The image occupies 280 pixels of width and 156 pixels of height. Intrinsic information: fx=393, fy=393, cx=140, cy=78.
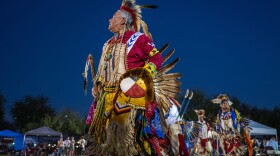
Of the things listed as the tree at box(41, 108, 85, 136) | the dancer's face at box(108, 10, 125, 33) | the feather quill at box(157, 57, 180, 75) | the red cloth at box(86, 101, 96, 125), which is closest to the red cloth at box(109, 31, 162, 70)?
the feather quill at box(157, 57, 180, 75)

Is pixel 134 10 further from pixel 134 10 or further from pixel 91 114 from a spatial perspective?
pixel 91 114

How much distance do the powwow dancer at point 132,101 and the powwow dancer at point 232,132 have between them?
282 inches

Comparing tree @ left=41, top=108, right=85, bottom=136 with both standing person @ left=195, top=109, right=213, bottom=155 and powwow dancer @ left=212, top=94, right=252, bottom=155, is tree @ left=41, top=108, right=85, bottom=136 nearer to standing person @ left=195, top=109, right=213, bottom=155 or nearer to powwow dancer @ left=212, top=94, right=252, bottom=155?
standing person @ left=195, top=109, right=213, bottom=155

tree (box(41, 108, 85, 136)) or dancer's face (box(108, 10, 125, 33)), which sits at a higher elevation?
tree (box(41, 108, 85, 136))

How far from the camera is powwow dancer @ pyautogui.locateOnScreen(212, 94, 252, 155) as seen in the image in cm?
1103

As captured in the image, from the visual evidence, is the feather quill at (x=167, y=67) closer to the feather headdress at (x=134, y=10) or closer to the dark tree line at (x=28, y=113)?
the feather headdress at (x=134, y=10)

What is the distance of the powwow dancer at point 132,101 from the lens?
3969 mm

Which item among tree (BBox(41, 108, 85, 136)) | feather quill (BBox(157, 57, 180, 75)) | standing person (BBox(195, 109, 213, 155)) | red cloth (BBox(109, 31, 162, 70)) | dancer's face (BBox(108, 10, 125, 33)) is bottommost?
standing person (BBox(195, 109, 213, 155))

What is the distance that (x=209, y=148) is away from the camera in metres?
13.9

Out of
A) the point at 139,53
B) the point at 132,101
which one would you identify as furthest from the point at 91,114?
the point at 139,53

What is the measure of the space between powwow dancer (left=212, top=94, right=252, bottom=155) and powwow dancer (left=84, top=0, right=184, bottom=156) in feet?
23.5

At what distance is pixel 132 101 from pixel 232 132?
7.67 meters

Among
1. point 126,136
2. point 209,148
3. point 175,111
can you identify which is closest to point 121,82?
point 126,136

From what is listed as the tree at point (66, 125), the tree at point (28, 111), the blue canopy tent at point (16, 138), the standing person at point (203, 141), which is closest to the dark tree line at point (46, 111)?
the tree at point (28, 111)
